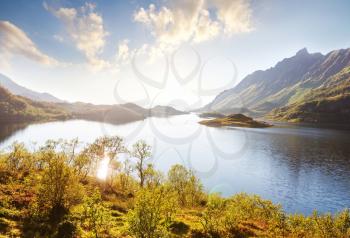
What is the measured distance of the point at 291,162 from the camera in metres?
129

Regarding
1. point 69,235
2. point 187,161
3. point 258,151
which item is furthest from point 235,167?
point 69,235

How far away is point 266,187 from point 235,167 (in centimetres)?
3064

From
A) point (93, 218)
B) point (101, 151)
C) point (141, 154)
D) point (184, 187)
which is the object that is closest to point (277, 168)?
point (184, 187)

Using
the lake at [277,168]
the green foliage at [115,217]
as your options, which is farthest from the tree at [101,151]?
the green foliage at [115,217]

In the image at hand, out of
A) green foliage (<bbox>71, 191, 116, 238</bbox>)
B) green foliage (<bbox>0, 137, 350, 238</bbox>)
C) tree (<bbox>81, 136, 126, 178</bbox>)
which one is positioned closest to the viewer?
green foliage (<bbox>0, 137, 350, 238</bbox>)

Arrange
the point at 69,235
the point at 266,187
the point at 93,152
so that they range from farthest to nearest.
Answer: the point at 266,187 < the point at 93,152 < the point at 69,235

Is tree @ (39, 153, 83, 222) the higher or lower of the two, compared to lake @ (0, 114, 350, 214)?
higher

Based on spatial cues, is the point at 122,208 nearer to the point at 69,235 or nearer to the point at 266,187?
the point at 69,235

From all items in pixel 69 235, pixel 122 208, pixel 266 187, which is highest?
pixel 69 235

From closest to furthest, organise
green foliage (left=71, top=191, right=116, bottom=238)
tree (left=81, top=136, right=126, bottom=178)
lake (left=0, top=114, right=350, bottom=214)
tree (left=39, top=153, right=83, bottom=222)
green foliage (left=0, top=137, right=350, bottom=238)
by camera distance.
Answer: green foliage (left=0, top=137, right=350, bottom=238) → green foliage (left=71, top=191, right=116, bottom=238) → tree (left=39, top=153, right=83, bottom=222) → tree (left=81, top=136, right=126, bottom=178) → lake (left=0, top=114, right=350, bottom=214)

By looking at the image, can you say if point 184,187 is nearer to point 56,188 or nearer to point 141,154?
point 141,154

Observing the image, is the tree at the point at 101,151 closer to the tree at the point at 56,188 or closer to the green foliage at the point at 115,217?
the green foliage at the point at 115,217

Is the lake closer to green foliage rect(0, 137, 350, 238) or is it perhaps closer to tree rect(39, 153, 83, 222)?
green foliage rect(0, 137, 350, 238)

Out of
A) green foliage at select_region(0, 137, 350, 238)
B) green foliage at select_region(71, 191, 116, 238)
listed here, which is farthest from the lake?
green foliage at select_region(71, 191, 116, 238)
